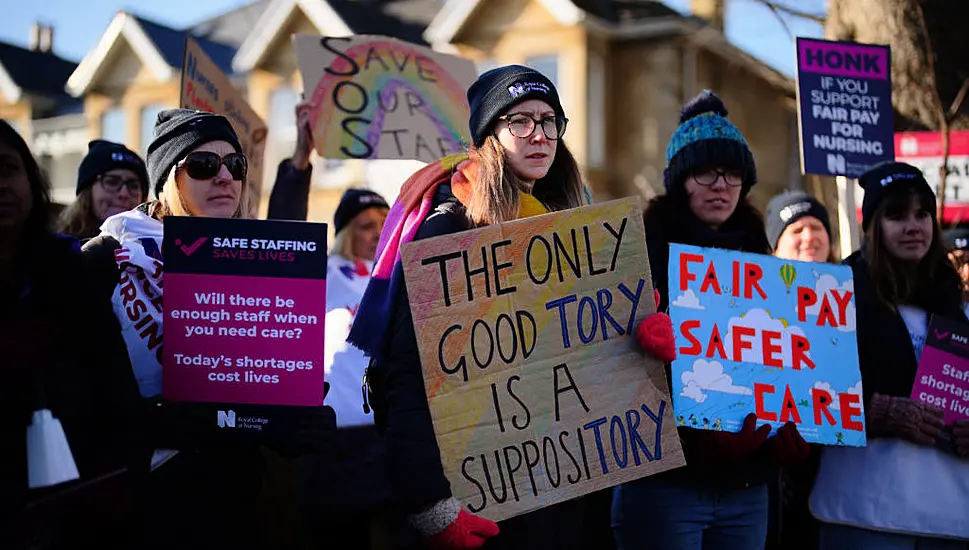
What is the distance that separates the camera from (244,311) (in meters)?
2.96

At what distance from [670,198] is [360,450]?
6.98ft

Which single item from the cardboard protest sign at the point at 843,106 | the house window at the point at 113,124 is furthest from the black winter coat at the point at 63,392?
the house window at the point at 113,124

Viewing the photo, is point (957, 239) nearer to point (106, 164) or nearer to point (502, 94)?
point (502, 94)

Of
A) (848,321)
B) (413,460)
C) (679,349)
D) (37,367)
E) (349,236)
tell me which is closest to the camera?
(37,367)

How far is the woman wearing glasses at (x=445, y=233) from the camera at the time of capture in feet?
8.95

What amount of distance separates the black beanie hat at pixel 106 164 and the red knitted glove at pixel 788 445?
2.92m

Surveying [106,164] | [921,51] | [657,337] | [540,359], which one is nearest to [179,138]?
[540,359]

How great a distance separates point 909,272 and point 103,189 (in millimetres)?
3408

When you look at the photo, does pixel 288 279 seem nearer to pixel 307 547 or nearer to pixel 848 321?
pixel 848 321

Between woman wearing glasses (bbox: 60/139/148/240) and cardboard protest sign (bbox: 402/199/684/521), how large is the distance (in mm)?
2275

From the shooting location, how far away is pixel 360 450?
5113 mm

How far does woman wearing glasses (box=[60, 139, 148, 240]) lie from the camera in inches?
179

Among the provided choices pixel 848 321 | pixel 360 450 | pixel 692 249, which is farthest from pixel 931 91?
pixel 360 450

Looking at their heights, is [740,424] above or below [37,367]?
below
